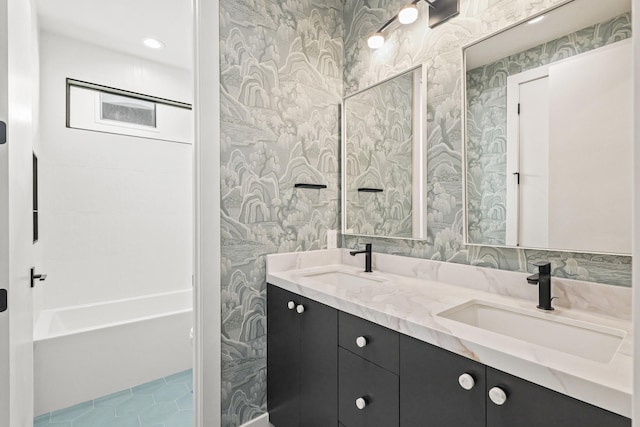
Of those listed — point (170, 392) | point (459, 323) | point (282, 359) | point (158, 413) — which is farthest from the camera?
point (170, 392)

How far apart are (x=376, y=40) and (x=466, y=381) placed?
1.67m

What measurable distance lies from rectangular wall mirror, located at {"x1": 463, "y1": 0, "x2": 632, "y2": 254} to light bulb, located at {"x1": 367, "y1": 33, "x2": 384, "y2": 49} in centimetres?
53

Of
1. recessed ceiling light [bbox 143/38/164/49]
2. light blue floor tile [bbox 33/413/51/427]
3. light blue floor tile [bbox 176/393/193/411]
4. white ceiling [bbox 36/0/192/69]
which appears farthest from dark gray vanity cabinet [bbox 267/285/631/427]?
recessed ceiling light [bbox 143/38/164/49]

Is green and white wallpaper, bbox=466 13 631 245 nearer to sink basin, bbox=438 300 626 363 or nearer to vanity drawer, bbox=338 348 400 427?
sink basin, bbox=438 300 626 363

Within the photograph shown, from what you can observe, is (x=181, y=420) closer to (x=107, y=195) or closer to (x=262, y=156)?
(x=262, y=156)

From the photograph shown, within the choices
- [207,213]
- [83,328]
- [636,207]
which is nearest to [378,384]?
[636,207]

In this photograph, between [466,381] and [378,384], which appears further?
[378,384]

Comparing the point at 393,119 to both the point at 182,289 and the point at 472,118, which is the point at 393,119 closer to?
the point at 472,118

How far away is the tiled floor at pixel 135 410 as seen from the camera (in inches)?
73.7

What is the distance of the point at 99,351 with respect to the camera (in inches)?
84.5

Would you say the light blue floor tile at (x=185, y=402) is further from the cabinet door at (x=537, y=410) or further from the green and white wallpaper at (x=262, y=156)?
the cabinet door at (x=537, y=410)

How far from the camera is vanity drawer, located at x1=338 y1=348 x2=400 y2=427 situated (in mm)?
1052

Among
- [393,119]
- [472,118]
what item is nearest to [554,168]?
[472,118]

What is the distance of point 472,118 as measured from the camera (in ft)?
4.52
